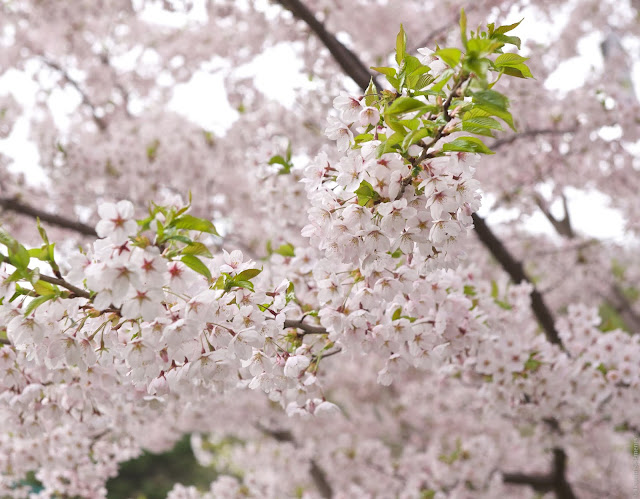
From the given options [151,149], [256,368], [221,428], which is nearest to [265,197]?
[256,368]

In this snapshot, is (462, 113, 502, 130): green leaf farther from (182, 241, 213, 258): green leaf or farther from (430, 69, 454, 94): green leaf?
(182, 241, 213, 258): green leaf

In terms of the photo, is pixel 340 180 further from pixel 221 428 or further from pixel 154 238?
pixel 221 428

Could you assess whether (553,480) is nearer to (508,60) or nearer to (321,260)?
(321,260)

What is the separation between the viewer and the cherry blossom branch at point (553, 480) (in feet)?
16.0

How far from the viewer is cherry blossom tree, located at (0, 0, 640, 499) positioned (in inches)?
57.7

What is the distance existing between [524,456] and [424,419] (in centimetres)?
178

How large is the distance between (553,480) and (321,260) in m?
4.49

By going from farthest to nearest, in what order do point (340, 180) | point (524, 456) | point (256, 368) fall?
point (524, 456) < point (256, 368) < point (340, 180)

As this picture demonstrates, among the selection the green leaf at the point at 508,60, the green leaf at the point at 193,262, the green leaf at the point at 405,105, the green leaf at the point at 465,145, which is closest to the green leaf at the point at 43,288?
the green leaf at the point at 193,262

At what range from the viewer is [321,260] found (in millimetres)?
1882

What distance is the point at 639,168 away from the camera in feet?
21.5

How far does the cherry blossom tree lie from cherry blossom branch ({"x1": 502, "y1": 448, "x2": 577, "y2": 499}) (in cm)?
2

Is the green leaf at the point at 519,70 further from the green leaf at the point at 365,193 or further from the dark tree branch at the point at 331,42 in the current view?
the dark tree branch at the point at 331,42

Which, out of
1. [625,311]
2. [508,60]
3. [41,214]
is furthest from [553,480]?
[41,214]
